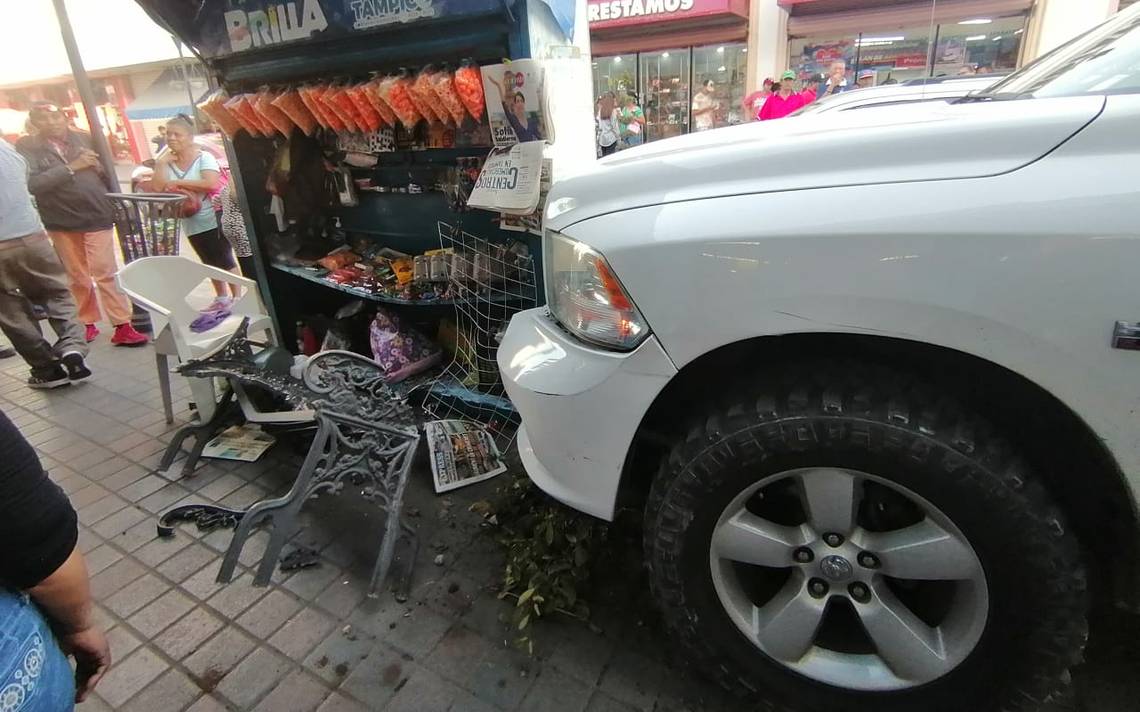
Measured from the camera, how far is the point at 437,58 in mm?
3434

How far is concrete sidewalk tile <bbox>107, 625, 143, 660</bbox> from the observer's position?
7.64 ft

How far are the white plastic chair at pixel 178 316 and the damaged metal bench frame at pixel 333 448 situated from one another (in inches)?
19.0

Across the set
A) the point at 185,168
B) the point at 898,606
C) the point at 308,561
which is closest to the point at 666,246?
the point at 898,606

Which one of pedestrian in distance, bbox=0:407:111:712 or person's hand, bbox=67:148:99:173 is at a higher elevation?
person's hand, bbox=67:148:99:173

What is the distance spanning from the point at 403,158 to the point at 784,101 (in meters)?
6.43

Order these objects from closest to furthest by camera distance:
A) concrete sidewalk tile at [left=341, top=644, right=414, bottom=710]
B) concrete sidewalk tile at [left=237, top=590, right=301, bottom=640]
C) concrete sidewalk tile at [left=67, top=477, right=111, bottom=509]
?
concrete sidewalk tile at [left=341, top=644, right=414, bottom=710] < concrete sidewalk tile at [left=237, top=590, right=301, bottom=640] < concrete sidewalk tile at [left=67, top=477, right=111, bottom=509]

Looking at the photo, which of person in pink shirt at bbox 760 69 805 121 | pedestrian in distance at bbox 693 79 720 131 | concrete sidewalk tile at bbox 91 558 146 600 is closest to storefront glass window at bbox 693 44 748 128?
pedestrian in distance at bbox 693 79 720 131

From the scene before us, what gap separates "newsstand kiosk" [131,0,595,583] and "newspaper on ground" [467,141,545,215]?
10 millimetres

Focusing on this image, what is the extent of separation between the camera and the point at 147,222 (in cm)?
529

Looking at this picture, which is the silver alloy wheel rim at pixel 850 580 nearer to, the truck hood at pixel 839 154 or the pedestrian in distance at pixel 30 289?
the truck hood at pixel 839 154

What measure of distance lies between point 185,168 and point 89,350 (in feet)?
6.12

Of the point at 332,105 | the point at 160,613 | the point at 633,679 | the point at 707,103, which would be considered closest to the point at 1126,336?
the point at 633,679

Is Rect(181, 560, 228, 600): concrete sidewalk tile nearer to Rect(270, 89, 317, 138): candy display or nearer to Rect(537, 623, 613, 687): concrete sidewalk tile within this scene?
Rect(537, 623, 613, 687): concrete sidewalk tile

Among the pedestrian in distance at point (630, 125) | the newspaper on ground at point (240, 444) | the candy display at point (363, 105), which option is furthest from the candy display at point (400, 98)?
the pedestrian in distance at point (630, 125)
